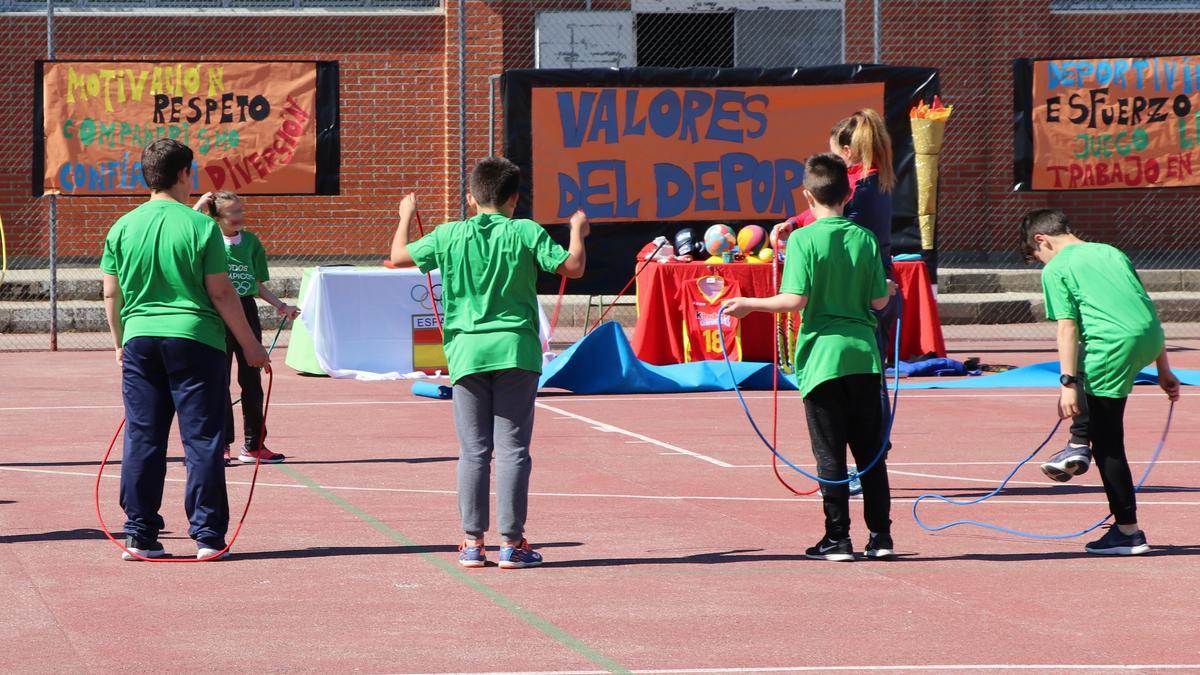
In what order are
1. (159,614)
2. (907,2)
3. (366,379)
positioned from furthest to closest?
(907,2) < (366,379) < (159,614)

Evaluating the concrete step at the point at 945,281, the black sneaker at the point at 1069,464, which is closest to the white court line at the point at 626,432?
the black sneaker at the point at 1069,464

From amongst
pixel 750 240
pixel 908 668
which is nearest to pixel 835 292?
pixel 908 668

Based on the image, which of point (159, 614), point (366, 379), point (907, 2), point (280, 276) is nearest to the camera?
point (159, 614)

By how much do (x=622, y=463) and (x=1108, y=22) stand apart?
48.0ft

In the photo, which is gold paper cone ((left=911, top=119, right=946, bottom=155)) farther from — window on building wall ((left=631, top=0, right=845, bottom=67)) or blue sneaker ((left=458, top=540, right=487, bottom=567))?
blue sneaker ((left=458, top=540, right=487, bottom=567))

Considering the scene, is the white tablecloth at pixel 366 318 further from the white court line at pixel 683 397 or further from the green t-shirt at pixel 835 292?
the green t-shirt at pixel 835 292

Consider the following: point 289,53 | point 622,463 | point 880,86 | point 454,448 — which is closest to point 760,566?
point 622,463

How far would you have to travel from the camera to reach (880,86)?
1822 cm

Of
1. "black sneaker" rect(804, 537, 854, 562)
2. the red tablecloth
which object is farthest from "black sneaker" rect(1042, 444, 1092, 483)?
the red tablecloth

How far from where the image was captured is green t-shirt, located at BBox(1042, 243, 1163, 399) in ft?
24.4

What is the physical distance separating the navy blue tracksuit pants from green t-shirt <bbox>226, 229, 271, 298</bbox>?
316cm

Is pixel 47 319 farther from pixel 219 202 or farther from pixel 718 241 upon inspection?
pixel 219 202

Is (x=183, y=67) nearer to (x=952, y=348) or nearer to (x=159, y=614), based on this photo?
(x=952, y=348)

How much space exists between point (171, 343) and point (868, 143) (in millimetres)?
3526
